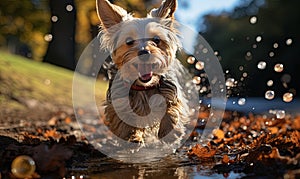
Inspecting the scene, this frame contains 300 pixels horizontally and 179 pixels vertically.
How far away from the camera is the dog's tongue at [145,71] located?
3.79 m

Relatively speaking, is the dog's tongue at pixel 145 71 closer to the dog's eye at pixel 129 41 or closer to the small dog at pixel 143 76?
the small dog at pixel 143 76

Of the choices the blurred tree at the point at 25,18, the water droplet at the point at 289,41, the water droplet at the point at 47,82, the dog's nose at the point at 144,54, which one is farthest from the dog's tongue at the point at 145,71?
the water droplet at the point at 289,41

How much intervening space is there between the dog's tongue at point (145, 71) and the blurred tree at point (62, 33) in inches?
338

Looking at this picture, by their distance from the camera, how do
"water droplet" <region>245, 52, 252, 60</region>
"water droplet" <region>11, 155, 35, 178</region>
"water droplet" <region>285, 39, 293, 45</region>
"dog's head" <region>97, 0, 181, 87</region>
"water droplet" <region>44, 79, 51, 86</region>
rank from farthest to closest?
"water droplet" <region>285, 39, 293, 45</region> → "water droplet" <region>245, 52, 252, 60</region> → "water droplet" <region>44, 79, 51, 86</region> → "dog's head" <region>97, 0, 181, 87</region> → "water droplet" <region>11, 155, 35, 178</region>

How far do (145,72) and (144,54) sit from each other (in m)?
0.19

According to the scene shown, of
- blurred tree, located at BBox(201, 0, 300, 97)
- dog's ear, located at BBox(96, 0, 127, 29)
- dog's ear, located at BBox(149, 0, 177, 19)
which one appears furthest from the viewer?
blurred tree, located at BBox(201, 0, 300, 97)

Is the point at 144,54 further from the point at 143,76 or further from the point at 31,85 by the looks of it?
the point at 31,85

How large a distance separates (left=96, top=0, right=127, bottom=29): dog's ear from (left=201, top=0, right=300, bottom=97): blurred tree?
1427 centimetres

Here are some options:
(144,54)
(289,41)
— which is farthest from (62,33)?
(289,41)

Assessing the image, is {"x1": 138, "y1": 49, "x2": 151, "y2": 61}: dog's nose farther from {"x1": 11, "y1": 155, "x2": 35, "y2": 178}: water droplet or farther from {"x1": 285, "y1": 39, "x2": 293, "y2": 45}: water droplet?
{"x1": 285, "y1": 39, "x2": 293, "y2": 45}: water droplet

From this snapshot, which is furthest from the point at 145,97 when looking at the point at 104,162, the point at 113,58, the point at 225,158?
the point at 225,158

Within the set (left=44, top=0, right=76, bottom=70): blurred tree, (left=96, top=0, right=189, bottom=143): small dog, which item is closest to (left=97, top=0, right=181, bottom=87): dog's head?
(left=96, top=0, right=189, bottom=143): small dog

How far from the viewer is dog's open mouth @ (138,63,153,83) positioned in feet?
12.4

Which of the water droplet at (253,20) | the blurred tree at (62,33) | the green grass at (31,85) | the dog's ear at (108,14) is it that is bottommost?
the dog's ear at (108,14)
